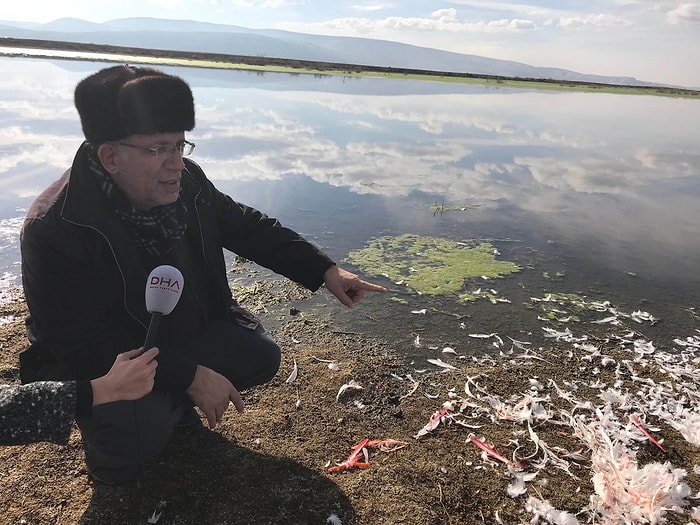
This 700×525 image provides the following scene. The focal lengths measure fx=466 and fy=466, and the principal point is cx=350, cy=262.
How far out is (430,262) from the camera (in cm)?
625

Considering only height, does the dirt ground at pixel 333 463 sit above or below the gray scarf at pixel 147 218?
below

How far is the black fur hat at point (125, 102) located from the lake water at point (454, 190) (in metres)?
2.74

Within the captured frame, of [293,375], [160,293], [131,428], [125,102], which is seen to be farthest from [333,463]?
[125,102]

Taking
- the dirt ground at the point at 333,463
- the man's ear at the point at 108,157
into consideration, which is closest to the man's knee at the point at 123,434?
the dirt ground at the point at 333,463

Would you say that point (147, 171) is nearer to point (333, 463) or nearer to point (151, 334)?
point (151, 334)

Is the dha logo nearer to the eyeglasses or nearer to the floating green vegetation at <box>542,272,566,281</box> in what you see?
the eyeglasses

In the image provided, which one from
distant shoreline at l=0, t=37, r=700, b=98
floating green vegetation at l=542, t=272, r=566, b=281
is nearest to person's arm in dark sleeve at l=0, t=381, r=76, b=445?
floating green vegetation at l=542, t=272, r=566, b=281

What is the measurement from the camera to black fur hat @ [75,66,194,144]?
2.36m

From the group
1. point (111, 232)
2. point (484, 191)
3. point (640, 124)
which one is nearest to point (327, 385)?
point (111, 232)

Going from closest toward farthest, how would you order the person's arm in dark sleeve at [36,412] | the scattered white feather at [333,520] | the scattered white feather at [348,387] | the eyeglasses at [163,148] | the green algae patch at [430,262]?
the person's arm in dark sleeve at [36,412] → the eyeglasses at [163,148] → the scattered white feather at [333,520] → the scattered white feather at [348,387] → the green algae patch at [430,262]

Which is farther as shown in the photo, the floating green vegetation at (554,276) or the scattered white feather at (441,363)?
the floating green vegetation at (554,276)

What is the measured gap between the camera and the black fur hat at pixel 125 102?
7.73ft

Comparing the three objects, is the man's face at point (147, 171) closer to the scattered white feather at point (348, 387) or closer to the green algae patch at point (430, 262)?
the scattered white feather at point (348, 387)

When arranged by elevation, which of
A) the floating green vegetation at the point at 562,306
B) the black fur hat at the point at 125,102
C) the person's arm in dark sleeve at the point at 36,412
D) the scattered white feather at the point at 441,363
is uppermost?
the black fur hat at the point at 125,102
